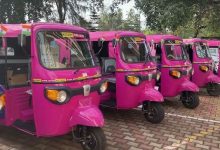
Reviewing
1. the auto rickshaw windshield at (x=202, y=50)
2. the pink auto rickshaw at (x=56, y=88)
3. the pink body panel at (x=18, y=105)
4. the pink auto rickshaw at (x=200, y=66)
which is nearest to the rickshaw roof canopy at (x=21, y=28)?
the pink auto rickshaw at (x=56, y=88)

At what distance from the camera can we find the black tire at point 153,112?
22.9 feet

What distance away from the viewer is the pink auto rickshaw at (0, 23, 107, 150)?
4.91m

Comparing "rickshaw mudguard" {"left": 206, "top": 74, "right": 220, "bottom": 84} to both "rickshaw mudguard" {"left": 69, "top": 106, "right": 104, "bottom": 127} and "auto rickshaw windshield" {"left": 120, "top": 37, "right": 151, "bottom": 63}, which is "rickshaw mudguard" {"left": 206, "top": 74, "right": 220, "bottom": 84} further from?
"rickshaw mudguard" {"left": 69, "top": 106, "right": 104, "bottom": 127}

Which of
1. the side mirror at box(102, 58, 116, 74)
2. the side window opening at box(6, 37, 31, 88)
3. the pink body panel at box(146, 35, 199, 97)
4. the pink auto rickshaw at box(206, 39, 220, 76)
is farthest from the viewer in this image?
the pink auto rickshaw at box(206, 39, 220, 76)

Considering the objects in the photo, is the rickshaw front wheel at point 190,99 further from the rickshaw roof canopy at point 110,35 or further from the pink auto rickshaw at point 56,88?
the pink auto rickshaw at point 56,88

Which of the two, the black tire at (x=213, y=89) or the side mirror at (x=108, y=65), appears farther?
the black tire at (x=213, y=89)

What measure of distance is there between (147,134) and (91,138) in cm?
168

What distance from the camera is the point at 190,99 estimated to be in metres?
8.55

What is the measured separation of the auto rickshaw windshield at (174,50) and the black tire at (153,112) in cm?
196

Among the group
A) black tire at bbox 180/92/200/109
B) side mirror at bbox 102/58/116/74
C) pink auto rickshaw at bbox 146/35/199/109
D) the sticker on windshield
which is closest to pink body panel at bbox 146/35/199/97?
pink auto rickshaw at bbox 146/35/199/109

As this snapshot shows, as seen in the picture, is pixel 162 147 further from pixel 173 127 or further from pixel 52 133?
pixel 52 133

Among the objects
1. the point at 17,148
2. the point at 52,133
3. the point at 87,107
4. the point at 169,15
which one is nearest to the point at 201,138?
the point at 87,107

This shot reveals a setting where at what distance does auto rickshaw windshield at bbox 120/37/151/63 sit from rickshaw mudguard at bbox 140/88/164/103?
0.73 m

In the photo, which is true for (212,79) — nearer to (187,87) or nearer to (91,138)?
(187,87)
